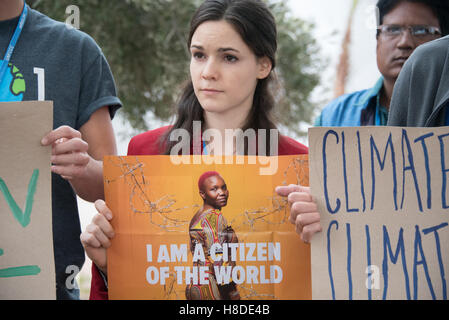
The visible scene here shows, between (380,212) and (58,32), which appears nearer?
(380,212)

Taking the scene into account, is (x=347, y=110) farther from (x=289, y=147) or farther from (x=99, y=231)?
(x=99, y=231)

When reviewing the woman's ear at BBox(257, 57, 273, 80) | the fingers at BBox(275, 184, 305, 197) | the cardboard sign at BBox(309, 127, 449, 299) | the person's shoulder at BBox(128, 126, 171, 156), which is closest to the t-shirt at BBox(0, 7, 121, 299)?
the person's shoulder at BBox(128, 126, 171, 156)

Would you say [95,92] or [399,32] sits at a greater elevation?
[399,32]

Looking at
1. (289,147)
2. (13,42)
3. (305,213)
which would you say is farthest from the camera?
(289,147)

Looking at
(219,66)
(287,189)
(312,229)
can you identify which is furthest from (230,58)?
(312,229)

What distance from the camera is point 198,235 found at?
47.0 inches

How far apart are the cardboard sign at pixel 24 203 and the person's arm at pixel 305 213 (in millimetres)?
541

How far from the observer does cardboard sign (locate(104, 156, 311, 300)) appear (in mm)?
1193

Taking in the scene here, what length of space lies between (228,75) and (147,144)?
12.5 inches

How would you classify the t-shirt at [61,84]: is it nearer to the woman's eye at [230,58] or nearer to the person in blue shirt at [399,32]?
the woman's eye at [230,58]

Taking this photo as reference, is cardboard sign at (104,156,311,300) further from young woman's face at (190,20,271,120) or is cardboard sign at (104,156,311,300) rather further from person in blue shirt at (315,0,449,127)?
person in blue shirt at (315,0,449,127)

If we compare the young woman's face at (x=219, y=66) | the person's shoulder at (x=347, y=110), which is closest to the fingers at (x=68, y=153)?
the young woman's face at (x=219, y=66)

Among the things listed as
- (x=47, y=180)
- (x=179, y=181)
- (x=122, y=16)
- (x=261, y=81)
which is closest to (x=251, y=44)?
(x=261, y=81)

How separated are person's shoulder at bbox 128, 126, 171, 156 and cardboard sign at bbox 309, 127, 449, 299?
1.76 feet
